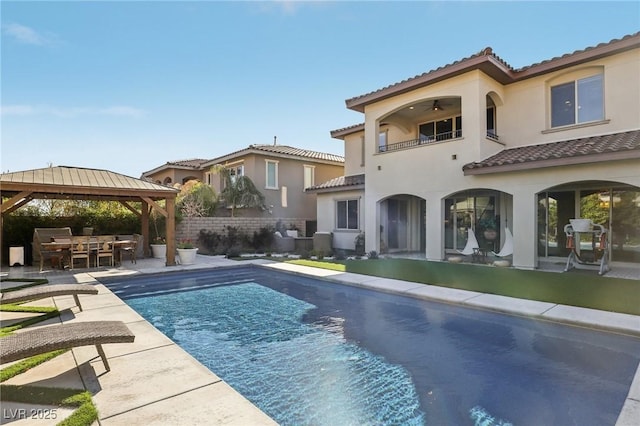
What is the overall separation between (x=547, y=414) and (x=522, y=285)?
6.15 meters

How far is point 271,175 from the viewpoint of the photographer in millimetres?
23219

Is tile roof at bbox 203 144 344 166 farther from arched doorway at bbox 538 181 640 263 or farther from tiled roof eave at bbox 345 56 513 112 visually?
arched doorway at bbox 538 181 640 263

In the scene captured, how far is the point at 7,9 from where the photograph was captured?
8.89 metres

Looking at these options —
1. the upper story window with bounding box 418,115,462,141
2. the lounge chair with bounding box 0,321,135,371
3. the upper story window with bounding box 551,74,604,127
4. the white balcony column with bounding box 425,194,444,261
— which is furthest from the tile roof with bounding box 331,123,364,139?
the lounge chair with bounding box 0,321,135,371

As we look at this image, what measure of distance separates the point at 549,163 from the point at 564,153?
18.9 inches

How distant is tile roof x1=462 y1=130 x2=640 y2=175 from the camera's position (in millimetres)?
9516

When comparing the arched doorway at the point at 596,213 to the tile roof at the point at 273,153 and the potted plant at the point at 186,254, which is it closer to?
the potted plant at the point at 186,254

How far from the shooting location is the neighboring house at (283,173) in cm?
2258

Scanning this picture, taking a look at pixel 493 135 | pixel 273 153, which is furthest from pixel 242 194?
pixel 493 135

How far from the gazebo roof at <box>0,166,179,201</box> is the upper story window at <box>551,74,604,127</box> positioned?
15.4 meters

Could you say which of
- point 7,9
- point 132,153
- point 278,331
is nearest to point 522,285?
point 278,331

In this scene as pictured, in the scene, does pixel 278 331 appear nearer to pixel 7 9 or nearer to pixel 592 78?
pixel 7 9

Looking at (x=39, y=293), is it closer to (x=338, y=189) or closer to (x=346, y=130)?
(x=338, y=189)

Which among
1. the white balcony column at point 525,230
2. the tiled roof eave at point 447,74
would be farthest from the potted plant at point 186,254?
the white balcony column at point 525,230
